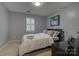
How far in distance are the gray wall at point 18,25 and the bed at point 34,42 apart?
3.7 inches

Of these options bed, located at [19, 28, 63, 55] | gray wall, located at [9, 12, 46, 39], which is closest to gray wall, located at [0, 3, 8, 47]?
gray wall, located at [9, 12, 46, 39]

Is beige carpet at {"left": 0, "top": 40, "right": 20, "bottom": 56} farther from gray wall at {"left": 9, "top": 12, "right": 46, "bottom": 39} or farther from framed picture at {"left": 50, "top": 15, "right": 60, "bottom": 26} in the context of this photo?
framed picture at {"left": 50, "top": 15, "right": 60, "bottom": 26}

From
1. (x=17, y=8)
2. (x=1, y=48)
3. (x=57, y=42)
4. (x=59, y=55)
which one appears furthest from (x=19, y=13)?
(x=59, y=55)

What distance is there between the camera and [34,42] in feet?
4.33

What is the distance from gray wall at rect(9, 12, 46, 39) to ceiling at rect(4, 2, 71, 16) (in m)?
0.07

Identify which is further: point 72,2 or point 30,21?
point 30,21

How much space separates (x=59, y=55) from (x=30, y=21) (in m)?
0.67

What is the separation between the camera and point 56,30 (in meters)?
1.37

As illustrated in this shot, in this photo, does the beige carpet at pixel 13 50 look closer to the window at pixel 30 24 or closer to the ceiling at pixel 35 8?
the window at pixel 30 24

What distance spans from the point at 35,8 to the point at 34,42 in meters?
0.51

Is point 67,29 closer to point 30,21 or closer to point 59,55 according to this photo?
point 59,55

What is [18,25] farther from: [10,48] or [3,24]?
[10,48]

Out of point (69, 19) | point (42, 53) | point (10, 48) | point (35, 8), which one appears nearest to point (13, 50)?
point (10, 48)

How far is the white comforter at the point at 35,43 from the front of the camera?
1301 mm
